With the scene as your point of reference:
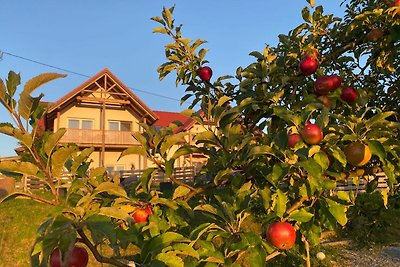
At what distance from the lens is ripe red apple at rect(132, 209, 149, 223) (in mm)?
1766

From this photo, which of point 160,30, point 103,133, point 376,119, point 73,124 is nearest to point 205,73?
point 160,30

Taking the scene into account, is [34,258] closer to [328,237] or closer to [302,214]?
[302,214]

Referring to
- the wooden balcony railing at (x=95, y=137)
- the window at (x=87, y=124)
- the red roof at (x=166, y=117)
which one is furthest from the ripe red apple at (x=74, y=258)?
the red roof at (x=166, y=117)

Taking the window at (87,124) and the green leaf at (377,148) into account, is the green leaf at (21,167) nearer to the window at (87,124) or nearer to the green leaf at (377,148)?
the green leaf at (377,148)

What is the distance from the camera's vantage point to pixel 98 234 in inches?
43.1

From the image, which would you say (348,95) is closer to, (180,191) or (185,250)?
(180,191)

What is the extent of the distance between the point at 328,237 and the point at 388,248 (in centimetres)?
138

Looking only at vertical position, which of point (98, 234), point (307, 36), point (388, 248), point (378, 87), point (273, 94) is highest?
point (307, 36)

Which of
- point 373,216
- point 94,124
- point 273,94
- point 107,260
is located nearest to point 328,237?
point 373,216

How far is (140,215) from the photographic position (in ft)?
5.86

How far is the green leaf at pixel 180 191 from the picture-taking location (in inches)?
76.1

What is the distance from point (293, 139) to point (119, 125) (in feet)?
85.6

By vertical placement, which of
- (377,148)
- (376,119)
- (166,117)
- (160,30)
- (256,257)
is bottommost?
(256,257)

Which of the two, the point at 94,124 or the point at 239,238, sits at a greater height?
the point at 94,124
